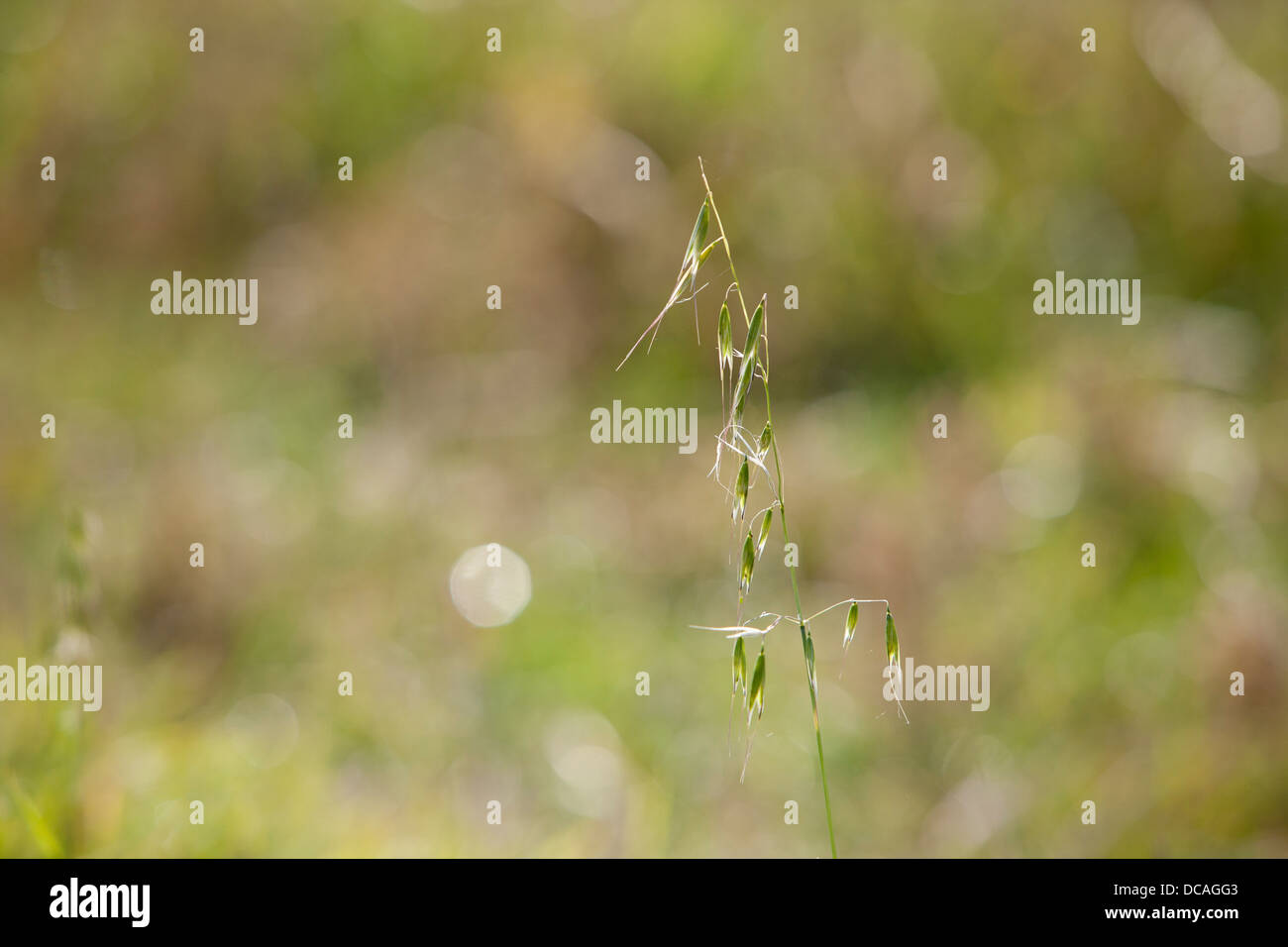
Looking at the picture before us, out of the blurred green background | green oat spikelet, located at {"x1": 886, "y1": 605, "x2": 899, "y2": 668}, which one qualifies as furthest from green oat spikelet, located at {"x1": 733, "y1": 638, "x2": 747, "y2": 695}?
the blurred green background

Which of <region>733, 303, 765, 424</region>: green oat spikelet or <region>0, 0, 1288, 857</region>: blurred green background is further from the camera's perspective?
<region>0, 0, 1288, 857</region>: blurred green background

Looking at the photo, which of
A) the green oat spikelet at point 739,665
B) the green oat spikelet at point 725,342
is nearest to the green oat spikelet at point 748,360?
the green oat spikelet at point 725,342

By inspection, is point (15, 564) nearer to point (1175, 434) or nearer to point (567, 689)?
point (567, 689)

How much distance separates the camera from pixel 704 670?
200cm

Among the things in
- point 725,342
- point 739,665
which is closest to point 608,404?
point 725,342


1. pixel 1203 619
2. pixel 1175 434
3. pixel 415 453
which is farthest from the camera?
pixel 415 453

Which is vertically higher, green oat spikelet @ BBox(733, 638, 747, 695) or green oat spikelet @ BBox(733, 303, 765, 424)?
green oat spikelet @ BBox(733, 303, 765, 424)

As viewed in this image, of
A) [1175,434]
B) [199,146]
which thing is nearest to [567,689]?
[1175,434]

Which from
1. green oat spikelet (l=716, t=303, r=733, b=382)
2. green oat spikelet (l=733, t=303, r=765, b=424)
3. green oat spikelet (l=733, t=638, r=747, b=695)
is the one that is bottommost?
green oat spikelet (l=733, t=638, r=747, b=695)

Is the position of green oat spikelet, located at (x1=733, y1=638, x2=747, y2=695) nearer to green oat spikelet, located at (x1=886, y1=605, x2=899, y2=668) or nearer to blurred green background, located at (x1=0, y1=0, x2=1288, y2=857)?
green oat spikelet, located at (x1=886, y1=605, x2=899, y2=668)

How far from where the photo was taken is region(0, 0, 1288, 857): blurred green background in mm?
1626

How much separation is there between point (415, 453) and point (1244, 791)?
187cm

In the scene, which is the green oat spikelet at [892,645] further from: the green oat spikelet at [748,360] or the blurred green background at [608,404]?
the blurred green background at [608,404]

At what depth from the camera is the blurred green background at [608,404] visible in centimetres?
163
